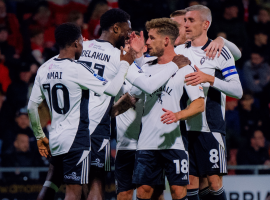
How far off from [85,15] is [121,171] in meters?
4.43

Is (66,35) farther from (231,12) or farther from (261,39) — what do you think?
(261,39)

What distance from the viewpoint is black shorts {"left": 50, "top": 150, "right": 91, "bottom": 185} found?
11.6ft

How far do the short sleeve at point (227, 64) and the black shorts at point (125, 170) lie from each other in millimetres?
1337

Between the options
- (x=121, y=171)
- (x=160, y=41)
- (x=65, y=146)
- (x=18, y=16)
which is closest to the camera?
(x=65, y=146)

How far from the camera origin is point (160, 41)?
384cm

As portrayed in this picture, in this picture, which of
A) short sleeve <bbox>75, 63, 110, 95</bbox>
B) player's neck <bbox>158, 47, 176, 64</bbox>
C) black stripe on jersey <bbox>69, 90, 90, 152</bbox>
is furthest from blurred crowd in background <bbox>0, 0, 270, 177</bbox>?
player's neck <bbox>158, 47, 176, 64</bbox>

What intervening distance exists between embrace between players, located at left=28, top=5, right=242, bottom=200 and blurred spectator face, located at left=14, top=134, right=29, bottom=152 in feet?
8.45

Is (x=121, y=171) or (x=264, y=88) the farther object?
(x=264, y=88)

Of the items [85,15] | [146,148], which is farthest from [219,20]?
[146,148]

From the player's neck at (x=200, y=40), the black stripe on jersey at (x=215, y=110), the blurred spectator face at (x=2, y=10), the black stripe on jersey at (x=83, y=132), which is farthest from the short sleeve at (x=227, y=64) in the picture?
the blurred spectator face at (x=2, y=10)

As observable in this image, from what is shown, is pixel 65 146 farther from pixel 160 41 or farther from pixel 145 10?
pixel 145 10

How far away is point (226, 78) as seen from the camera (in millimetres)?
4301

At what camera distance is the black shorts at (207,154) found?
426 cm

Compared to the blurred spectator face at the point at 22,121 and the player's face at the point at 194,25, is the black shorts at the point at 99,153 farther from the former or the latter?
the blurred spectator face at the point at 22,121
